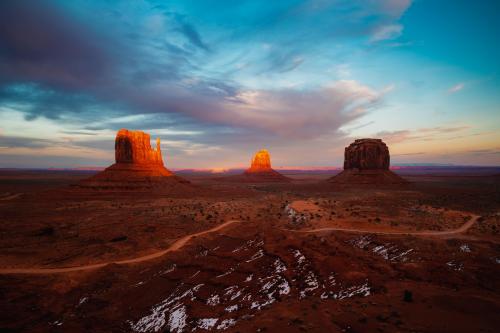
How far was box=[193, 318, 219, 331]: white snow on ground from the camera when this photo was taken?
12.6m

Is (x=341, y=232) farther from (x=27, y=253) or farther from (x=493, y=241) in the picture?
(x=27, y=253)

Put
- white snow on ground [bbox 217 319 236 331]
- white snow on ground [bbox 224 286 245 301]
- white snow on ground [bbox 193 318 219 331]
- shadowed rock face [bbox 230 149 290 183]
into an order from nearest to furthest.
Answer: white snow on ground [bbox 217 319 236 331], white snow on ground [bbox 193 318 219 331], white snow on ground [bbox 224 286 245 301], shadowed rock face [bbox 230 149 290 183]

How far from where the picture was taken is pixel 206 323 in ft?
42.4

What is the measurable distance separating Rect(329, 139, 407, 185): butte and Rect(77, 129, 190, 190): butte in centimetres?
6913

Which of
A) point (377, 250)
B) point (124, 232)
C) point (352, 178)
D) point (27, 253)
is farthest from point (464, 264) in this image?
point (352, 178)

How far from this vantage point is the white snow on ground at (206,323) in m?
12.6

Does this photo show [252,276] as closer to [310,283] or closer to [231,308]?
[231,308]

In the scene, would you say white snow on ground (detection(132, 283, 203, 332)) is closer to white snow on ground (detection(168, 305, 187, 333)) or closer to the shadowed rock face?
white snow on ground (detection(168, 305, 187, 333))

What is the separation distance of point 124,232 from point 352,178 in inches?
3520

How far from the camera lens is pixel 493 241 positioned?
78.2ft

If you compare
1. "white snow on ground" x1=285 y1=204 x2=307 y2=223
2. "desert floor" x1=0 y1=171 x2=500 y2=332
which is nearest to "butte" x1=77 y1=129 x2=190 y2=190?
"desert floor" x1=0 y1=171 x2=500 y2=332

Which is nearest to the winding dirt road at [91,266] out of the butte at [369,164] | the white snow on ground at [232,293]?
the white snow on ground at [232,293]

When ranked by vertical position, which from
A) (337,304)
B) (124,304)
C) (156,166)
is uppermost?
(156,166)

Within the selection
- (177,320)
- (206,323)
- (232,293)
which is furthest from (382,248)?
(177,320)
